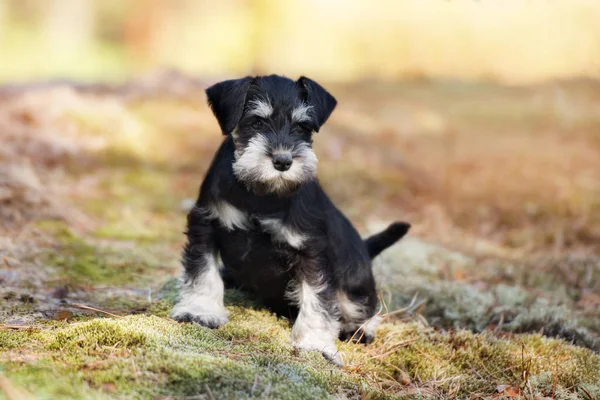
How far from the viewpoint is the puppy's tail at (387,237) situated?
233 inches

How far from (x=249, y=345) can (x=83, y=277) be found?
2.38 meters

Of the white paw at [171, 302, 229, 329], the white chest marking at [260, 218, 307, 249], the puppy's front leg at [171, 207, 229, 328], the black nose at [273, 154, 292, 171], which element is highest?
the black nose at [273, 154, 292, 171]

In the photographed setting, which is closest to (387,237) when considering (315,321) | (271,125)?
Result: (315,321)

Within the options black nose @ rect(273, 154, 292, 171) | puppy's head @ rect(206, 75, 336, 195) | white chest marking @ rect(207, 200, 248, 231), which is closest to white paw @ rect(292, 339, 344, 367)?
white chest marking @ rect(207, 200, 248, 231)

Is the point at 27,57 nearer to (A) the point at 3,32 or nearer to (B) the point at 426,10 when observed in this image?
(A) the point at 3,32

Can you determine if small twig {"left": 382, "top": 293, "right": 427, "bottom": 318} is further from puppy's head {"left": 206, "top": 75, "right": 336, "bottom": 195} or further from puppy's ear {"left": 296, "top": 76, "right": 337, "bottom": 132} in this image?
puppy's ear {"left": 296, "top": 76, "right": 337, "bottom": 132}

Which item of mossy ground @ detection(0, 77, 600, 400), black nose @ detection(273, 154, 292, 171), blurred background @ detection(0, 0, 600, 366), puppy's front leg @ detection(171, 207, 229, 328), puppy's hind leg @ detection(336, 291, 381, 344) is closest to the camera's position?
mossy ground @ detection(0, 77, 600, 400)

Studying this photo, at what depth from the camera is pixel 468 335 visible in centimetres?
526

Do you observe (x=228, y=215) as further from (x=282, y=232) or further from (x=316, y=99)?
(x=316, y=99)

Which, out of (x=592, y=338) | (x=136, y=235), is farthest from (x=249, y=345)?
(x=136, y=235)

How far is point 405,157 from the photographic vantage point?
1369 cm

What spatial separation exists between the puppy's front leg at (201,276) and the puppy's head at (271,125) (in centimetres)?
52

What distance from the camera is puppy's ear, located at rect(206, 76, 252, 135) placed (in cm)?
471

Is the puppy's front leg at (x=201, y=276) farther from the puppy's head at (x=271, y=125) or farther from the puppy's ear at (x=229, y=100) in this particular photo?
the puppy's ear at (x=229, y=100)
